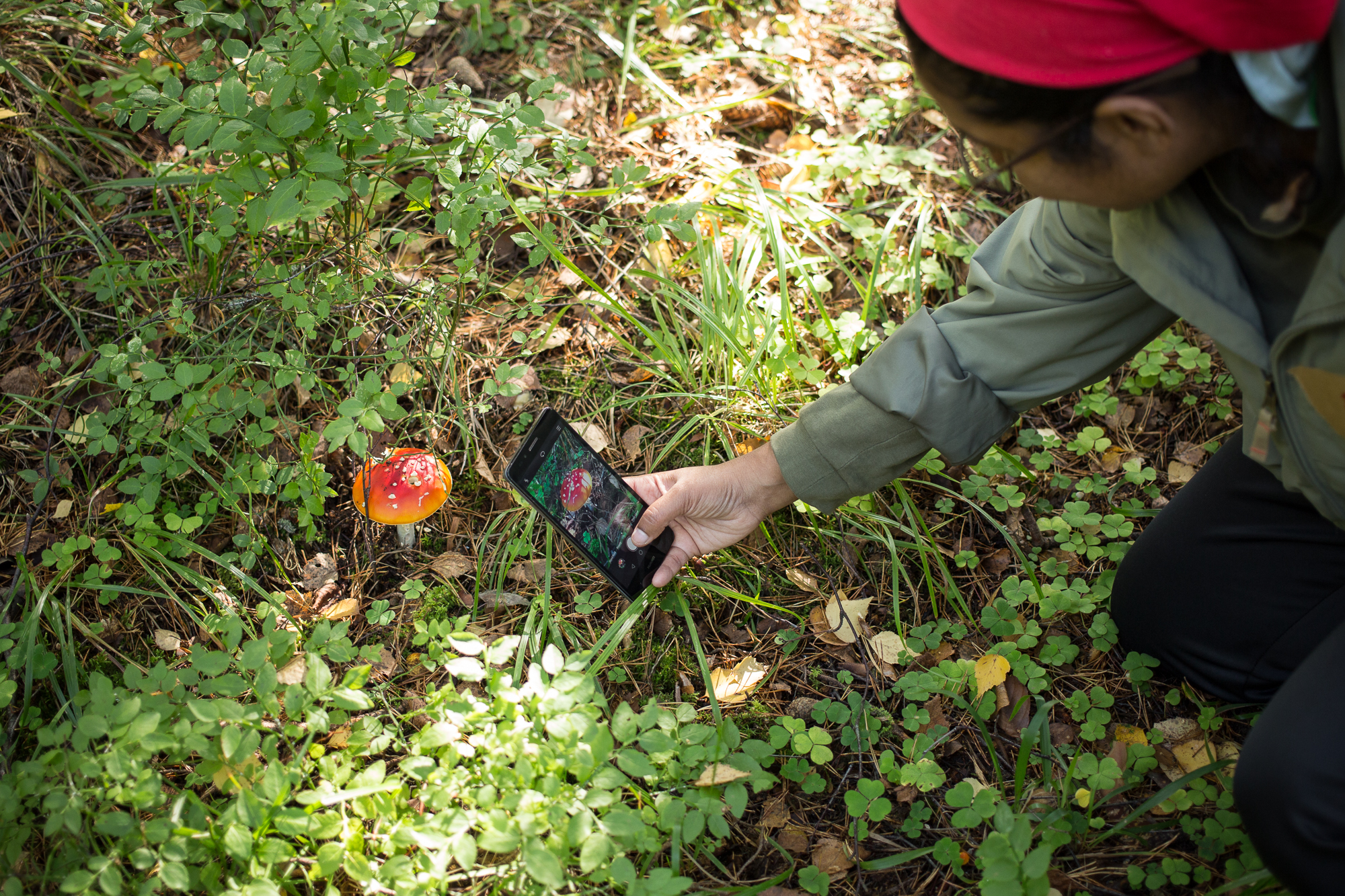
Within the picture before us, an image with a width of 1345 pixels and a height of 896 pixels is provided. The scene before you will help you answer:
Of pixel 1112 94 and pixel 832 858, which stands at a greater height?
pixel 1112 94

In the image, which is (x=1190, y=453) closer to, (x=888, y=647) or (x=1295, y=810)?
(x=888, y=647)

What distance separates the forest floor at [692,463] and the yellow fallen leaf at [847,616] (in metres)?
0.01

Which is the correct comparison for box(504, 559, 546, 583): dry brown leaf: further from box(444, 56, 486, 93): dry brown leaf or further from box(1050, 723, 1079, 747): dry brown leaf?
box(444, 56, 486, 93): dry brown leaf

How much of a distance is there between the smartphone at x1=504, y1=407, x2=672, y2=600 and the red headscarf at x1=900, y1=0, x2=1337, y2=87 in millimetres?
1118

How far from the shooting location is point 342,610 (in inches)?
83.7

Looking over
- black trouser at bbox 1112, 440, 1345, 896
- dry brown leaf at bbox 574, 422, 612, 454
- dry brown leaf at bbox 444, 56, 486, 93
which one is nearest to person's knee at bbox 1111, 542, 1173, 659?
black trouser at bbox 1112, 440, 1345, 896

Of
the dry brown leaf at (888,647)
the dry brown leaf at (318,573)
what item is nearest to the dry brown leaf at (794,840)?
the dry brown leaf at (888,647)

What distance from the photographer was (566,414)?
8.05 ft

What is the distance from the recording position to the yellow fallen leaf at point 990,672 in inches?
77.5

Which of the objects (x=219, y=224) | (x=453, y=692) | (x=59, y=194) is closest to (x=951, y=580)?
(x=453, y=692)

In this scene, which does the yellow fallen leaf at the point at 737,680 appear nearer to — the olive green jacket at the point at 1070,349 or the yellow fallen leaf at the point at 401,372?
the olive green jacket at the point at 1070,349

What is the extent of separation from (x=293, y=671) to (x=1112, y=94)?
2048 mm

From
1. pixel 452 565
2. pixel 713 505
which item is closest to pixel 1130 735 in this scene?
pixel 713 505

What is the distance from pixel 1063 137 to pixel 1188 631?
1261mm
